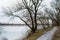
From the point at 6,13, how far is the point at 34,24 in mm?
5752

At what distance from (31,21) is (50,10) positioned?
25.2 m

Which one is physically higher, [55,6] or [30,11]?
[30,11]

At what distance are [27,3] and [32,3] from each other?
0.92 m

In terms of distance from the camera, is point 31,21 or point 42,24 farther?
point 42,24

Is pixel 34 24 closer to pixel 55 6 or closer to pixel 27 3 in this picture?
pixel 27 3

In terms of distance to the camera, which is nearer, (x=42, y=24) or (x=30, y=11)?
(x=30, y=11)

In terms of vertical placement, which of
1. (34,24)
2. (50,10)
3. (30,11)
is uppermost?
(30,11)

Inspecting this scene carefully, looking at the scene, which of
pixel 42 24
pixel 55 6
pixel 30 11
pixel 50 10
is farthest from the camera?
pixel 50 10

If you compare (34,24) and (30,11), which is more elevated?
(30,11)

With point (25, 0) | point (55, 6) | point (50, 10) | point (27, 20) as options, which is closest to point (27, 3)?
point (25, 0)

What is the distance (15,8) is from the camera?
4106cm

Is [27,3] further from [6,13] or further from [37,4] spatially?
[6,13]

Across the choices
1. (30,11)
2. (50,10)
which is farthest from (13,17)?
(50,10)

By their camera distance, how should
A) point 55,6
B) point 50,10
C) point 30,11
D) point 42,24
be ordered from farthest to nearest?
point 50,10, point 55,6, point 42,24, point 30,11
